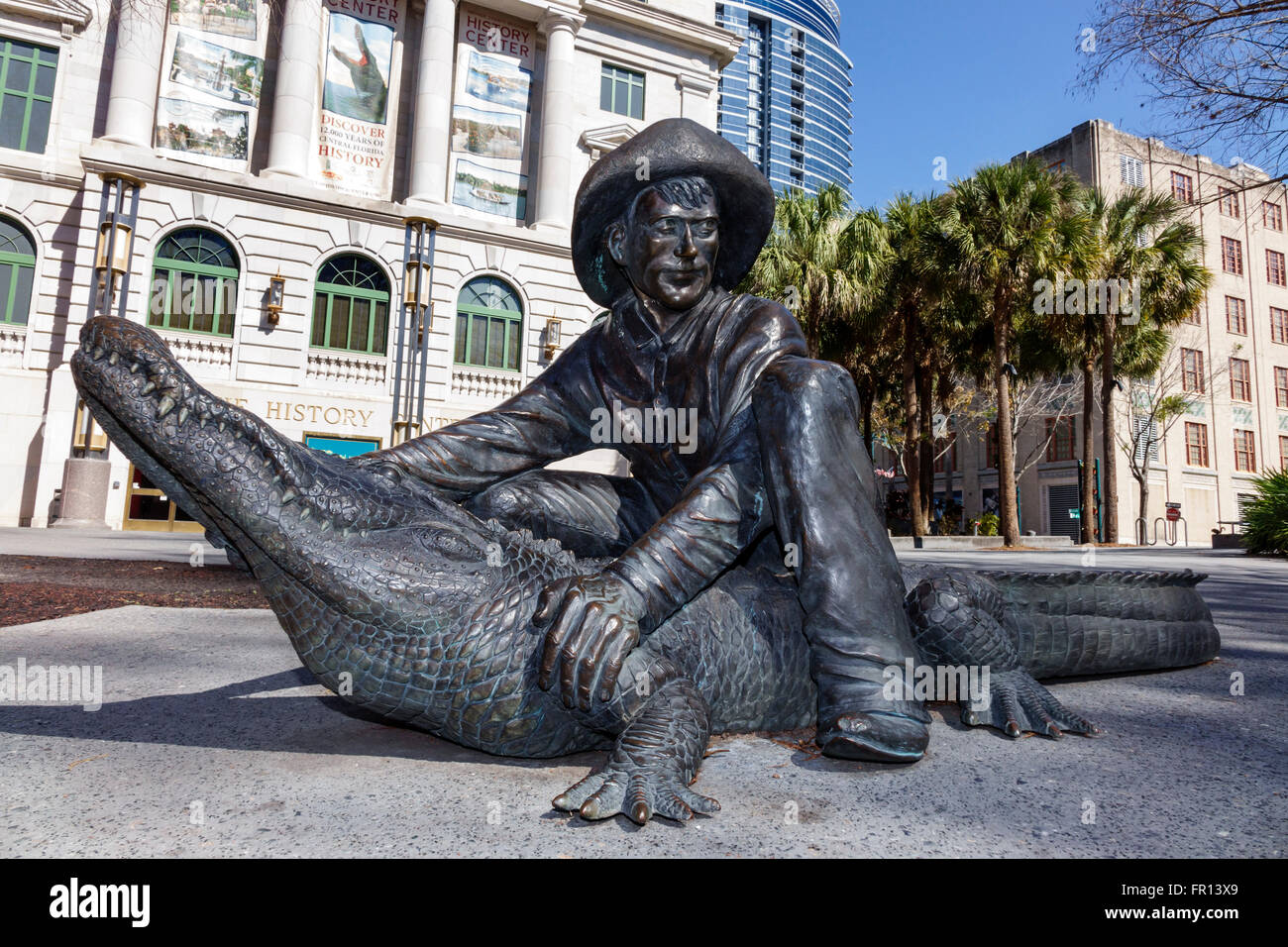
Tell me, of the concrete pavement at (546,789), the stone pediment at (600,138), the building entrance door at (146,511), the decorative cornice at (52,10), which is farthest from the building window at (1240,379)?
the decorative cornice at (52,10)

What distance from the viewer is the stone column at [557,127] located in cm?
1927

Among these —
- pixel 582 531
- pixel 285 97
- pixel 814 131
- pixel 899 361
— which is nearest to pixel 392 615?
pixel 582 531

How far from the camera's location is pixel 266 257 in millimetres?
16719

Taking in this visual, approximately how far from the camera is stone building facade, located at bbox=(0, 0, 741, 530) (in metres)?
15.8

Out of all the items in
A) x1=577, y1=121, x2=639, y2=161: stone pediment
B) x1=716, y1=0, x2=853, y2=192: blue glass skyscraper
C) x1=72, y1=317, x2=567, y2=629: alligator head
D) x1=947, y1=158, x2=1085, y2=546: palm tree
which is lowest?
x1=72, y1=317, x2=567, y2=629: alligator head

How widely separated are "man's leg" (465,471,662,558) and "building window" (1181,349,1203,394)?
4103 cm

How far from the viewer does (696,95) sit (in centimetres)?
2197

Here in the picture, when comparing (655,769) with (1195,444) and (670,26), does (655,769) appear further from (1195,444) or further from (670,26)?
(1195,444)

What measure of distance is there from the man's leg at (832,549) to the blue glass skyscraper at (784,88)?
9644 centimetres

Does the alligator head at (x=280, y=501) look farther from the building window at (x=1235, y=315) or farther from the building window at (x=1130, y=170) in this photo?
the building window at (x=1235, y=315)

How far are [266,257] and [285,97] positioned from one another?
368 cm

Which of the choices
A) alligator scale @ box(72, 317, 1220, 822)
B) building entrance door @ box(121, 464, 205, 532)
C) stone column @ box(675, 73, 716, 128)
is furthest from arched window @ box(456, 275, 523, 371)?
alligator scale @ box(72, 317, 1220, 822)

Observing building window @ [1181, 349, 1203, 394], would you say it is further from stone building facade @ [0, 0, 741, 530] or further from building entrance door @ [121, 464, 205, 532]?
building entrance door @ [121, 464, 205, 532]
